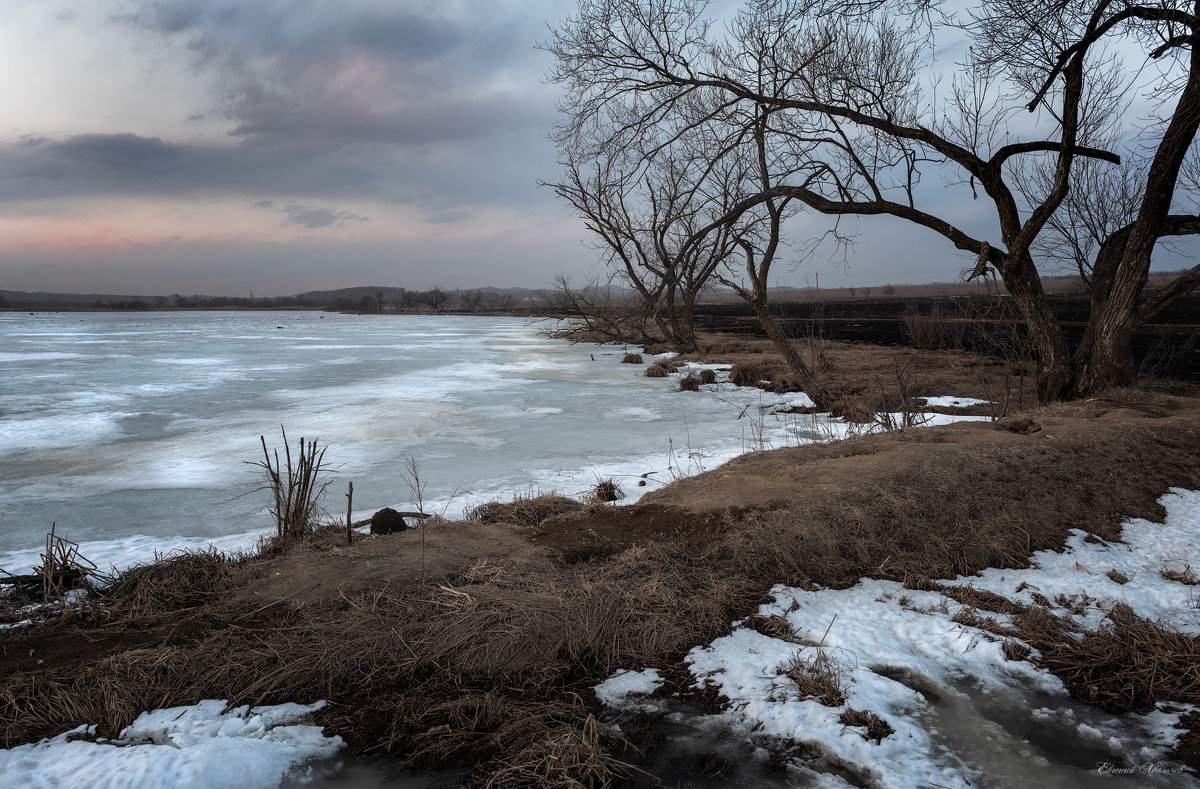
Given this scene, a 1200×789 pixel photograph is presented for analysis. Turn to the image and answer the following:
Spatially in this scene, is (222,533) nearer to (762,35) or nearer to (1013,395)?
(762,35)

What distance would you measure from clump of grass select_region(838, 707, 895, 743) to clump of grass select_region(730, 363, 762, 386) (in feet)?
46.4

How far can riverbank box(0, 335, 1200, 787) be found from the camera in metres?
3.15

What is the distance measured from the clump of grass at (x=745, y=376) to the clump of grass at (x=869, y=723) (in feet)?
46.4

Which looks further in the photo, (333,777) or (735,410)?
(735,410)

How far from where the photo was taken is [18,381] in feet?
55.5

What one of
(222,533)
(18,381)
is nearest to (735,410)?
(222,533)

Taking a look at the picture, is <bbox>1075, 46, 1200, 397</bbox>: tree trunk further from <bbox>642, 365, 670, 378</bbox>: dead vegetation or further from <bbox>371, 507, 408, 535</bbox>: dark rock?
<bbox>642, 365, 670, 378</bbox>: dead vegetation

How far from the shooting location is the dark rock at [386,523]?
5.91m

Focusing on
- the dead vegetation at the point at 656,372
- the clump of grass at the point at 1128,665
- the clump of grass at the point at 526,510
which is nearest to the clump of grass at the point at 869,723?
the clump of grass at the point at 1128,665

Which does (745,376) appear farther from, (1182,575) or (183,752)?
(183,752)

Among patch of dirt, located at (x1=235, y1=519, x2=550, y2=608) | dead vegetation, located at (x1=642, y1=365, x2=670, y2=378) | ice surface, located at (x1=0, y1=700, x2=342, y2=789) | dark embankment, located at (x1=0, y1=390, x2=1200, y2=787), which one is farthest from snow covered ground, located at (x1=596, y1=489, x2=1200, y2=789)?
dead vegetation, located at (x1=642, y1=365, x2=670, y2=378)

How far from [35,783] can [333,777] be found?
1112 millimetres

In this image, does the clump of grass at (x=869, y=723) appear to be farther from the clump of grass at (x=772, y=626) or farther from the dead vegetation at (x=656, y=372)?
the dead vegetation at (x=656, y=372)

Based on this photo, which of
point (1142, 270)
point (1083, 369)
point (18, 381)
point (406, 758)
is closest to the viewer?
point (406, 758)
